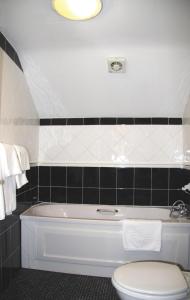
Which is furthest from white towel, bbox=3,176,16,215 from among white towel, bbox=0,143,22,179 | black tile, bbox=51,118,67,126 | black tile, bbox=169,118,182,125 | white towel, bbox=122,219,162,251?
black tile, bbox=169,118,182,125

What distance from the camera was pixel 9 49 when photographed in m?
2.35

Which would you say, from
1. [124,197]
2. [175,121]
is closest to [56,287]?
[124,197]

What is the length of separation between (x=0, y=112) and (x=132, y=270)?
1707 millimetres

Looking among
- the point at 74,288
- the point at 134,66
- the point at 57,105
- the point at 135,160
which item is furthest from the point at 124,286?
the point at 57,105

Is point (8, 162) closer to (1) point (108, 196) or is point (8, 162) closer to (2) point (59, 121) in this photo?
(2) point (59, 121)

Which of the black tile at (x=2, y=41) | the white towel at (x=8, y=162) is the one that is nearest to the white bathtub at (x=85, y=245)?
the white towel at (x=8, y=162)

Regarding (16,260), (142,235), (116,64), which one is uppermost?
(116,64)

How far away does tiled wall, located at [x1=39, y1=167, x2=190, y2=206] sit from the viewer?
3.17m

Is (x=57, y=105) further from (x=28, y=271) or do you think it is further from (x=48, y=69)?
(x=28, y=271)

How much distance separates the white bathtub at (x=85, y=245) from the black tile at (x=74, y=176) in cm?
76

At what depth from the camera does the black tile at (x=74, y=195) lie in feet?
10.8

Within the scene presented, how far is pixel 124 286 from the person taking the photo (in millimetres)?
1545

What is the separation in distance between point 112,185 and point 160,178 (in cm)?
65

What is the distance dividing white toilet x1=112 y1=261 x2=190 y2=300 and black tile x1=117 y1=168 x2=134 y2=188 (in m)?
1.49
